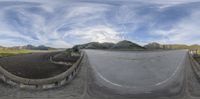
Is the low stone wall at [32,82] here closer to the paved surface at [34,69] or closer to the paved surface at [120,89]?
the paved surface at [120,89]

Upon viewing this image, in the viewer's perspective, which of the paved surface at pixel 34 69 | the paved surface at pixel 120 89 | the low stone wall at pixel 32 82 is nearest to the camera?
the paved surface at pixel 120 89

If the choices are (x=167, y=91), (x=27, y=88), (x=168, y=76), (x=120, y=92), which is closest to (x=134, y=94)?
(x=120, y=92)

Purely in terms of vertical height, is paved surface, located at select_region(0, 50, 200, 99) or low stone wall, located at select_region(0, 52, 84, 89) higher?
low stone wall, located at select_region(0, 52, 84, 89)

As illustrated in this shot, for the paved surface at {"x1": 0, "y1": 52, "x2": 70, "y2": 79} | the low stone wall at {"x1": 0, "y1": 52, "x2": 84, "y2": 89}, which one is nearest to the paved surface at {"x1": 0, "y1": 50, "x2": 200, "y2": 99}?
the low stone wall at {"x1": 0, "y1": 52, "x2": 84, "y2": 89}

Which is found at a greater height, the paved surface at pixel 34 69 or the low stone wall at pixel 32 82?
the low stone wall at pixel 32 82

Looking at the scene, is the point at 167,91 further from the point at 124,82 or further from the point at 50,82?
the point at 50,82

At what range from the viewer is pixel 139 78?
2531cm

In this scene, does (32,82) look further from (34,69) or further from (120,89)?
(34,69)

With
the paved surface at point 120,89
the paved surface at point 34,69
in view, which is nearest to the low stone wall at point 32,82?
the paved surface at point 120,89

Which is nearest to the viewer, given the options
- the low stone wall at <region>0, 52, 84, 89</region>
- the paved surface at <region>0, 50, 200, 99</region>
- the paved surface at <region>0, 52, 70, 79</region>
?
the paved surface at <region>0, 50, 200, 99</region>

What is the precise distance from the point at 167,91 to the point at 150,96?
217 centimetres

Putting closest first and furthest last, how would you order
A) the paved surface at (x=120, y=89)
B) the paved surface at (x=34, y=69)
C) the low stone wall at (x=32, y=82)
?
1. the paved surface at (x=120, y=89)
2. the low stone wall at (x=32, y=82)
3. the paved surface at (x=34, y=69)

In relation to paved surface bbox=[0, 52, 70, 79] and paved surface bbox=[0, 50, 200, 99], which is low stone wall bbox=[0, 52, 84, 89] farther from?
paved surface bbox=[0, 52, 70, 79]

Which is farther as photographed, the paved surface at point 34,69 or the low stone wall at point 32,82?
the paved surface at point 34,69
